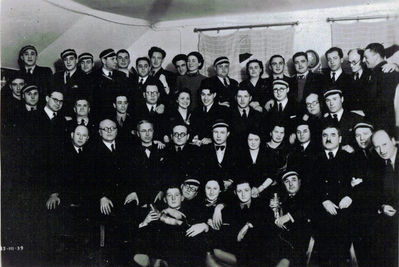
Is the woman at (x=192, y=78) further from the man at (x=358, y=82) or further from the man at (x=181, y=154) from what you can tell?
the man at (x=358, y=82)

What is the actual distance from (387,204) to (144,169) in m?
1.38

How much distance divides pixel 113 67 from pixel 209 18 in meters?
0.95

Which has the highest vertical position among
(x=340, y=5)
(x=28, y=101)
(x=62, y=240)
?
(x=340, y=5)

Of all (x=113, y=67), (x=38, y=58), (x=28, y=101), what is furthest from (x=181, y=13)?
(x=28, y=101)

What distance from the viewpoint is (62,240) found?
2.38 metres

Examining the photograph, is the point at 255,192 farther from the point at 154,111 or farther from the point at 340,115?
the point at 154,111

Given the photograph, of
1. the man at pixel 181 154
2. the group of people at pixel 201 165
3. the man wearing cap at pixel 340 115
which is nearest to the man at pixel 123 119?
the group of people at pixel 201 165

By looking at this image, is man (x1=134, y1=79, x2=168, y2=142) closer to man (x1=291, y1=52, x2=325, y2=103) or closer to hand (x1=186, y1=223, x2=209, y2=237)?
hand (x1=186, y1=223, x2=209, y2=237)

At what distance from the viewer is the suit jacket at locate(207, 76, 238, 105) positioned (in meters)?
2.73

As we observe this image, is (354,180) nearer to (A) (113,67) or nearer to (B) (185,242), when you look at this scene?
(B) (185,242)

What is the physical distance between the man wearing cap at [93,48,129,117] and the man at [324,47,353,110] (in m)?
1.34

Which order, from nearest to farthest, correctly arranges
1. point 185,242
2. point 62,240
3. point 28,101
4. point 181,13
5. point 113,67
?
point 185,242 < point 62,240 < point 28,101 < point 113,67 < point 181,13

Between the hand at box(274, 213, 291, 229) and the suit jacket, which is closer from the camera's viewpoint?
the hand at box(274, 213, 291, 229)

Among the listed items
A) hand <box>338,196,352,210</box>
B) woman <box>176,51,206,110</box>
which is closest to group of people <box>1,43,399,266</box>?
hand <box>338,196,352,210</box>
